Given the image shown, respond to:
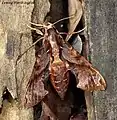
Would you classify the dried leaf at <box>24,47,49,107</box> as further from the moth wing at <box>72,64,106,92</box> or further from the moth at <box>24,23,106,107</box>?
the moth wing at <box>72,64,106,92</box>

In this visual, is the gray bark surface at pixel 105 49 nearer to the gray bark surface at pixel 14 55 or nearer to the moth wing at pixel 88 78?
the moth wing at pixel 88 78

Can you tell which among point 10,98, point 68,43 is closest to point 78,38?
point 68,43

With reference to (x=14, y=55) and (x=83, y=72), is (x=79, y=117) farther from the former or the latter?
(x=14, y=55)

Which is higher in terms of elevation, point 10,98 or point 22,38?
point 22,38

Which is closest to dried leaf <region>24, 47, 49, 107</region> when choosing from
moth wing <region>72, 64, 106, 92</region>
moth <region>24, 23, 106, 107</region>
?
moth <region>24, 23, 106, 107</region>

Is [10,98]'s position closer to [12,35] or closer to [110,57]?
[12,35]

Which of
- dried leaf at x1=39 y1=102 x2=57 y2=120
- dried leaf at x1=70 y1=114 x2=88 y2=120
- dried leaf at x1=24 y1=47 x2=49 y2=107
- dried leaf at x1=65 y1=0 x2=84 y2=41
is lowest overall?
dried leaf at x1=70 y1=114 x2=88 y2=120

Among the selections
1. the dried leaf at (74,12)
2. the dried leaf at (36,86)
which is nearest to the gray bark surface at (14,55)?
the dried leaf at (36,86)
